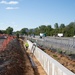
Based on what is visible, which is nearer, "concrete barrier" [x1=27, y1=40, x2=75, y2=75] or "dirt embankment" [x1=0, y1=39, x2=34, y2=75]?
"concrete barrier" [x1=27, y1=40, x2=75, y2=75]

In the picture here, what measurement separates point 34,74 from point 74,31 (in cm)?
9923

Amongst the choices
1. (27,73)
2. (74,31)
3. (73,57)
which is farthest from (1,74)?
(74,31)

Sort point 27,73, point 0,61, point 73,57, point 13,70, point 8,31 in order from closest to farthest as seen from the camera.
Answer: point 13,70 → point 27,73 → point 0,61 → point 73,57 → point 8,31

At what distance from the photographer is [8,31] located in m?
185

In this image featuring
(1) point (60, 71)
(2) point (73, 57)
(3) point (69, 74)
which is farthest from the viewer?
(2) point (73, 57)

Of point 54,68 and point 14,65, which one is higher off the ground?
point 54,68

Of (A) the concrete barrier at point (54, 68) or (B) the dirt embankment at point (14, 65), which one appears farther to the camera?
(B) the dirt embankment at point (14, 65)

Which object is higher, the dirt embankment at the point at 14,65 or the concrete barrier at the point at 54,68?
the concrete barrier at the point at 54,68

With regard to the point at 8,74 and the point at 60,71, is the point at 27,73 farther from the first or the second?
the point at 60,71

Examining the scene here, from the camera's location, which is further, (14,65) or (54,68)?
(14,65)

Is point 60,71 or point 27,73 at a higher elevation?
point 60,71

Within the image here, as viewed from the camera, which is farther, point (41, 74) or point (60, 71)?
point (41, 74)

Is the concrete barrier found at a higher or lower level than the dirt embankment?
higher

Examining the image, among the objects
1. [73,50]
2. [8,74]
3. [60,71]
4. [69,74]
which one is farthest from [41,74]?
[73,50]
